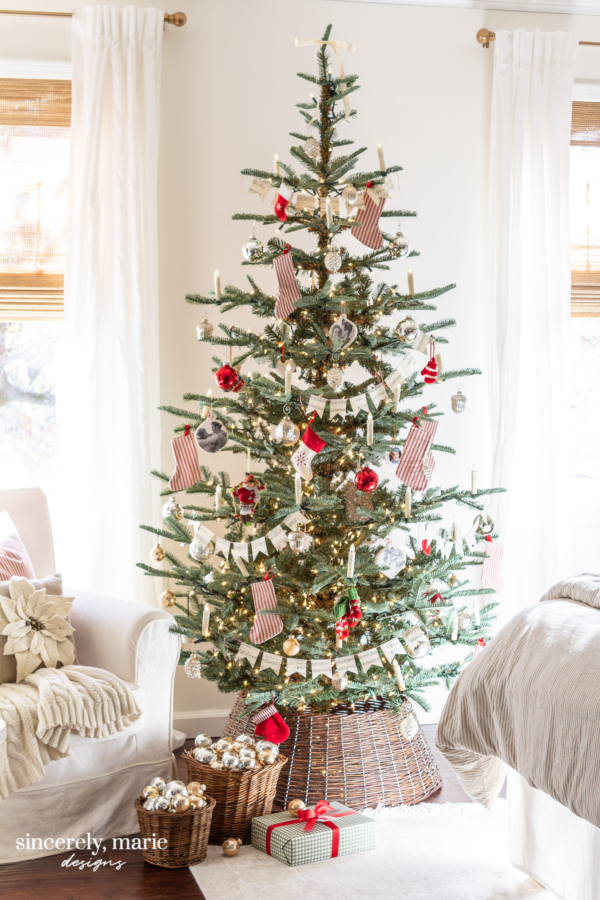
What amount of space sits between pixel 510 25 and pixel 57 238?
2021 mm

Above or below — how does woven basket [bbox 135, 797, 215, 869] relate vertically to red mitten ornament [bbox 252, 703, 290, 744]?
below

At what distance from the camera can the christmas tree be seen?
228cm

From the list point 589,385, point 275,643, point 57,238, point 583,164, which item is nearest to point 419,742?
point 275,643

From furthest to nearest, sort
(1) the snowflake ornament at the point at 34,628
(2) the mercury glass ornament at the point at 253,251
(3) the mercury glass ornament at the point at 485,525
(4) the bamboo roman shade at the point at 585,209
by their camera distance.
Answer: (4) the bamboo roman shade at the point at 585,209
(3) the mercury glass ornament at the point at 485,525
(2) the mercury glass ornament at the point at 253,251
(1) the snowflake ornament at the point at 34,628

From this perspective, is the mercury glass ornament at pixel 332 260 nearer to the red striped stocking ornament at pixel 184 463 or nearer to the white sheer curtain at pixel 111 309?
the red striped stocking ornament at pixel 184 463

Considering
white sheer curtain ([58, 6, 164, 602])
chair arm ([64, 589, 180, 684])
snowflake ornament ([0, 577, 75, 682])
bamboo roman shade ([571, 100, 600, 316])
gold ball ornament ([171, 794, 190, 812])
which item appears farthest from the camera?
bamboo roman shade ([571, 100, 600, 316])

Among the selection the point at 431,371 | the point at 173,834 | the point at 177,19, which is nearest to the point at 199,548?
the point at 173,834

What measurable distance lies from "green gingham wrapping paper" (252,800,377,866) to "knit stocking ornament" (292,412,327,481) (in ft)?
3.00

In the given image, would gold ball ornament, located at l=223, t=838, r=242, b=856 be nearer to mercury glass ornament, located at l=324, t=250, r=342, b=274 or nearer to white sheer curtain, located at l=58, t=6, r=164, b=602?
white sheer curtain, located at l=58, t=6, r=164, b=602

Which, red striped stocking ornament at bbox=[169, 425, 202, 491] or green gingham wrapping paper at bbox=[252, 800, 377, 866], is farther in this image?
red striped stocking ornament at bbox=[169, 425, 202, 491]

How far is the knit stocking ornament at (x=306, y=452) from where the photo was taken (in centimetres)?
223

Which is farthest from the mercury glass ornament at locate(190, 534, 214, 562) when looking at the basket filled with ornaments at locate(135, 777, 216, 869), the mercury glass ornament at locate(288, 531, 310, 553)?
the basket filled with ornaments at locate(135, 777, 216, 869)

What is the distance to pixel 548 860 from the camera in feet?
6.04

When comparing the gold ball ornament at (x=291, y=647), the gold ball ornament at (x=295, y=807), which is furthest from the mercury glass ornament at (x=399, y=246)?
the gold ball ornament at (x=295, y=807)
